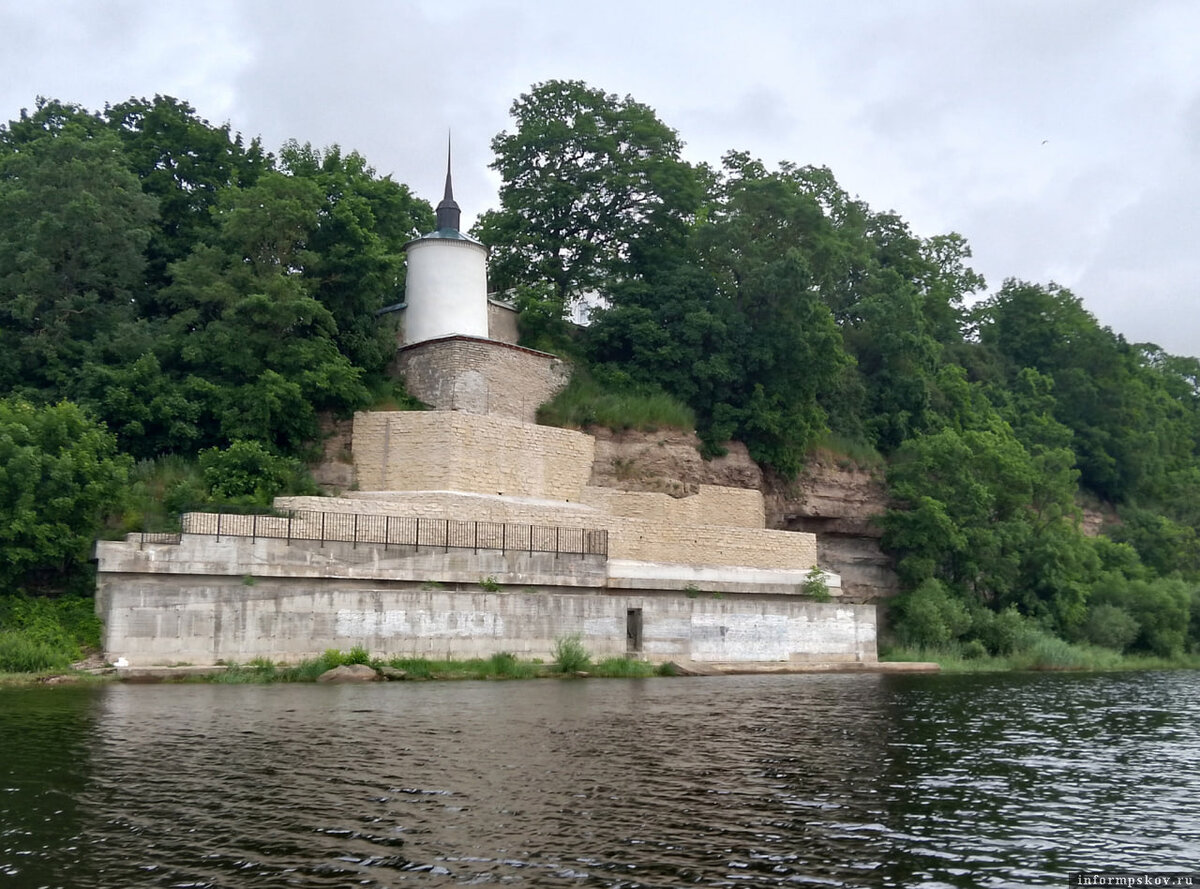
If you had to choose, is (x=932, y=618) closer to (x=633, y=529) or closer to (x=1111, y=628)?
(x=1111, y=628)

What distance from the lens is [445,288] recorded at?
40281 mm

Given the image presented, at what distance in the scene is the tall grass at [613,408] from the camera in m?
41.1

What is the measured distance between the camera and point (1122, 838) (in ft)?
37.5

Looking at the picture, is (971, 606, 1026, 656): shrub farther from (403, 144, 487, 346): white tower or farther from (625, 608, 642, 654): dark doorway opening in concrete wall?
(403, 144, 487, 346): white tower

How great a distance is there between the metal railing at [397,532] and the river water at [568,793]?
5.31 m

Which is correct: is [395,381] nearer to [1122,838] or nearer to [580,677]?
[580,677]

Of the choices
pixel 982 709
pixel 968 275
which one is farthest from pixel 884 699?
pixel 968 275

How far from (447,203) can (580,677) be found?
2032 centimetres

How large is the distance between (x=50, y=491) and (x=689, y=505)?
69.7ft

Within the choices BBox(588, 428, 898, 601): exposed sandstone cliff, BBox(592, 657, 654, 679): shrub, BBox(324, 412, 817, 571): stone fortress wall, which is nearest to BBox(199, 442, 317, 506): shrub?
BBox(324, 412, 817, 571): stone fortress wall

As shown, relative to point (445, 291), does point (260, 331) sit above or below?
below

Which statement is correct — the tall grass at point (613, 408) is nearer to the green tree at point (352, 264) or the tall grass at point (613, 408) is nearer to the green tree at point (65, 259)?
the green tree at point (352, 264)

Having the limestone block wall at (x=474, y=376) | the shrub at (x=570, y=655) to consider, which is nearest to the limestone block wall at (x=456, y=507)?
the limestone block wall at (x=474, y=376)

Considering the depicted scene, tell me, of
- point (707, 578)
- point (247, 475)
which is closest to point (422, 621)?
point (247, 475)
